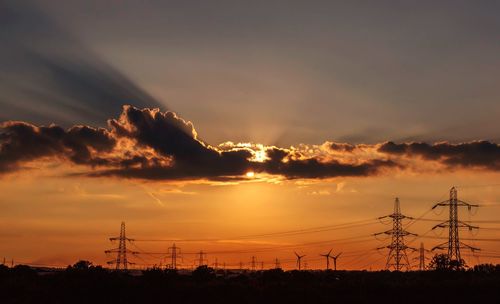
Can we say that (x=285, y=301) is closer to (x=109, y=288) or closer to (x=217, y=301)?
(x=217, y=301)

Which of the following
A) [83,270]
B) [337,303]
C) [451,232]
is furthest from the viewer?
[451,232]

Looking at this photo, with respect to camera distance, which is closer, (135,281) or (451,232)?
(135,281)

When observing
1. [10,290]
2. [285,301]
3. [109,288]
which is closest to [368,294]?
[285,301]

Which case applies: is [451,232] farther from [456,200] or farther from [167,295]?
[167,295]

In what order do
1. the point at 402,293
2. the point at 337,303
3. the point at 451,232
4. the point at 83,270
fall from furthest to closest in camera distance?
the point at 451,232
the point at 83,270
the point at 402,293
the point at 337,303

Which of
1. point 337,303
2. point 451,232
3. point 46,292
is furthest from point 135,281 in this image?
point 451,232

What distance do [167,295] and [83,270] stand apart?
664 inches

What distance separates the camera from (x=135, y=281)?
342ft

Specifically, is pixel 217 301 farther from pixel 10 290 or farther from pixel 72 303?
pixel 10 290

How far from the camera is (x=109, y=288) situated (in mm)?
98688

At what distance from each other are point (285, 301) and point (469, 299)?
2592cm

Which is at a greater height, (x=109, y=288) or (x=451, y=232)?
(x=451, y=232)

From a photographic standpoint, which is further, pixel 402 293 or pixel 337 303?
pixel 402 293

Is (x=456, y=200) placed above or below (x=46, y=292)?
above
